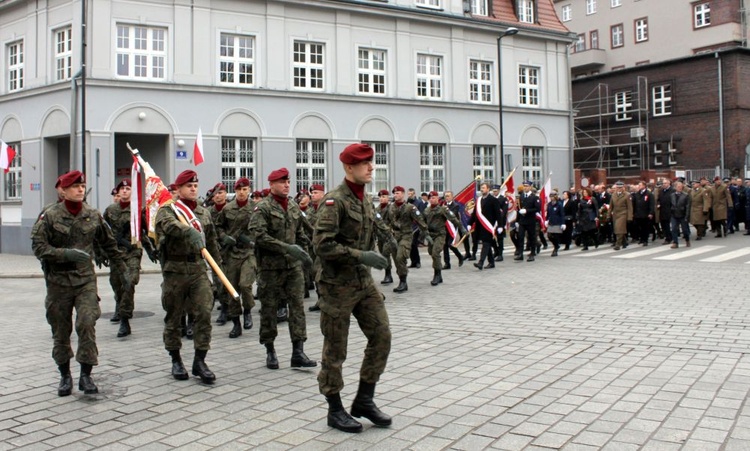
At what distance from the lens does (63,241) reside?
682cm

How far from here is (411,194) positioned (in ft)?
62.5

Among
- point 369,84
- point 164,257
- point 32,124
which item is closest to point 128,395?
point 164,257

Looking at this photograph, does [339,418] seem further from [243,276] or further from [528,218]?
[528,218]

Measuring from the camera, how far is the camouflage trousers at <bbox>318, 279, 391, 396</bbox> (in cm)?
546

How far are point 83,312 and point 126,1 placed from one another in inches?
766

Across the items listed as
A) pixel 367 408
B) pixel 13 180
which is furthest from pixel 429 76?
pixel 367 408

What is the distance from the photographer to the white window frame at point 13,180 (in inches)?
1031

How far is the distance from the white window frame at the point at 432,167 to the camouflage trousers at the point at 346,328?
24.8 metres

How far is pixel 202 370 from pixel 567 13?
191 ft

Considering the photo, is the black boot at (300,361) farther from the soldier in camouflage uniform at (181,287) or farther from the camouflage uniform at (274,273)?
the soldier in camouflage uniform at (181,287)

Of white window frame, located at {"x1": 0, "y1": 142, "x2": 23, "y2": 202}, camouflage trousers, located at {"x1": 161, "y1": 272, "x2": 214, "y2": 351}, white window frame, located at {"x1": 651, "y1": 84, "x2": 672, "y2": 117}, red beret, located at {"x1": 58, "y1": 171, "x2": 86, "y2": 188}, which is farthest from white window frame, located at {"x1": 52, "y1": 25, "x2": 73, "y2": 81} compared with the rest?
white window frame, located at {"x1": 651, "y1": 84, "x2": 672, "y2": 117}

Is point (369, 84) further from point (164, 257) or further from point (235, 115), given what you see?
point (164, 257)

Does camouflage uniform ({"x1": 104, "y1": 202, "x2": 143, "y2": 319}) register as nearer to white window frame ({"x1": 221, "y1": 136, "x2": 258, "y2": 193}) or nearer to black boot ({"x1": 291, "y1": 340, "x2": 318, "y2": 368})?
black boot ({"x1": 291, "y1": 340, "x2": 318, "y2": 368})

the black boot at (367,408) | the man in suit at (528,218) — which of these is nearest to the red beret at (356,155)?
the black boot at (367,408)
